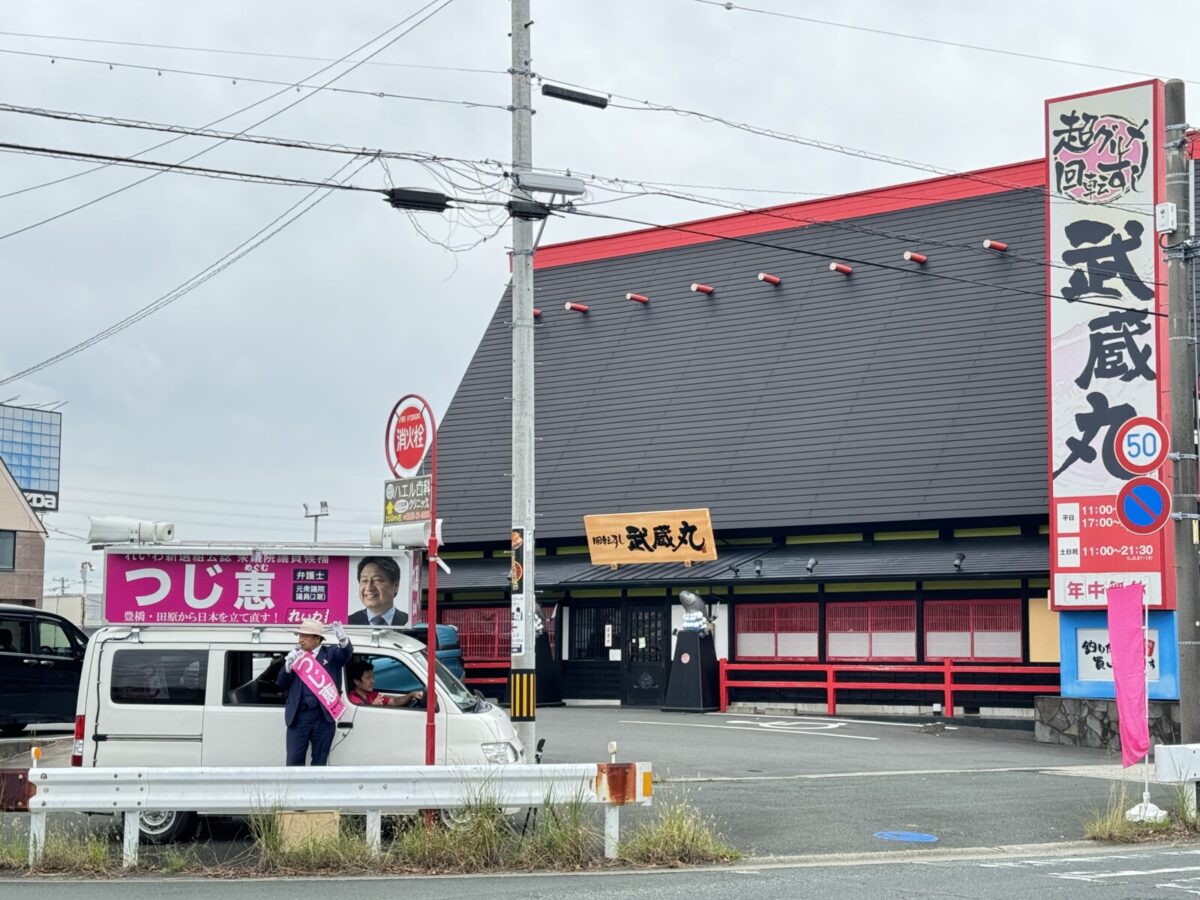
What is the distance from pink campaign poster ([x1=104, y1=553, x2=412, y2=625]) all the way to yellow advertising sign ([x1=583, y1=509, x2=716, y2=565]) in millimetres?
17227

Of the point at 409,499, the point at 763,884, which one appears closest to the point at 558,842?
the point at 763,884

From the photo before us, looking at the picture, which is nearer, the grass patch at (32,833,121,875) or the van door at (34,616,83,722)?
the grass patch at (32,833,121,875)

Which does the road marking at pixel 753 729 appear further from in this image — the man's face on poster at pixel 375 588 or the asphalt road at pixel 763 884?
the man's face on poster at pixel 375 588

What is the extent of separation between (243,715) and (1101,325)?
15820 millimetres

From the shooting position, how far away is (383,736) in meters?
13.3

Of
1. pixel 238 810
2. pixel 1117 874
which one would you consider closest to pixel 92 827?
pixel 238 810

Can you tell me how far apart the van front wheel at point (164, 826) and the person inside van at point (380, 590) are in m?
2.28

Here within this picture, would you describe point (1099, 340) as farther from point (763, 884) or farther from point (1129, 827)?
point (763, 884)

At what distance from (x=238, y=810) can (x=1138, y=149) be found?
17.9 meters

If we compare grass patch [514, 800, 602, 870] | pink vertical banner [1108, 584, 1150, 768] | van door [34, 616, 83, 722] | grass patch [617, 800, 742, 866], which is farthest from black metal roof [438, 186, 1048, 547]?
grass patch [514, 800, 602, 870]

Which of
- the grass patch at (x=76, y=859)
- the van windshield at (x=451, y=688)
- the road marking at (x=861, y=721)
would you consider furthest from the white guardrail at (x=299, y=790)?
the road marking at (x=861, y=721)

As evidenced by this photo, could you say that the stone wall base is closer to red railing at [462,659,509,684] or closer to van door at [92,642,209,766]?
red railing at [462,659,509,684]

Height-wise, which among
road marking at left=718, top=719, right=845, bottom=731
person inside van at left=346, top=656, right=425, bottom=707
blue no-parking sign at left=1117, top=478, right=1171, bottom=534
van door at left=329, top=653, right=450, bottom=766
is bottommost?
road marking at left=718, top=719, right=845, bottom=731

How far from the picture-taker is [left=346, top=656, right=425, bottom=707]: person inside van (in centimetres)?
1339
